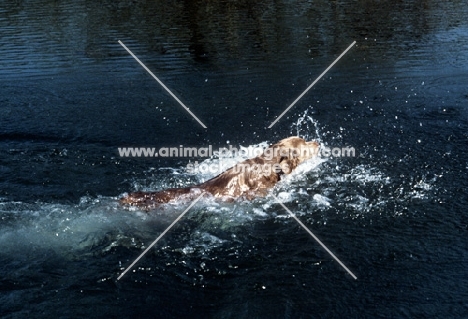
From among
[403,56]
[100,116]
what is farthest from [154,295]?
[403,56]

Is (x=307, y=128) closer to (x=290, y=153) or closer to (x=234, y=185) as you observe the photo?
(x=290, y=153)

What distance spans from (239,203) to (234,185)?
36 centimetres

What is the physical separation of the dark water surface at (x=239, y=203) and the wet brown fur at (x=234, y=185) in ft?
0.74

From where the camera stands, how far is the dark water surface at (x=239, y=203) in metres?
8.29

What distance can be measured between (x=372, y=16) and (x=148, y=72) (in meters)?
11.2

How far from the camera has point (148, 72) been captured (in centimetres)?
1834

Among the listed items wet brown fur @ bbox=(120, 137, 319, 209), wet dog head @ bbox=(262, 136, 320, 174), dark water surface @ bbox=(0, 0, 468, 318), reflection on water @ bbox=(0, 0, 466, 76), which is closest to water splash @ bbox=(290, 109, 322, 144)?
dark water surface @ bbox=(0, 0, 468, 318)

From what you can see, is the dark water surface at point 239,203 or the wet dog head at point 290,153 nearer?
the dark water surface at point 239,203

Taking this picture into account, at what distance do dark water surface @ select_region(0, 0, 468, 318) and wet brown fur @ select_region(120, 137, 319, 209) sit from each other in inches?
8.9

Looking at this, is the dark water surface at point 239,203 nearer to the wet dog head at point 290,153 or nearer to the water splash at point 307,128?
the water splash at point 307,128

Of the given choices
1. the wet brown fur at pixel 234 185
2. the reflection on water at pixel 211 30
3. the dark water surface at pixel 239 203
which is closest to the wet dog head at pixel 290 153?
the wet brown fur at pixel 234 185

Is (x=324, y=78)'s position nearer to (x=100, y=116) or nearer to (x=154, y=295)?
(x=100, y=116)

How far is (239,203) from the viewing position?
10469 mm

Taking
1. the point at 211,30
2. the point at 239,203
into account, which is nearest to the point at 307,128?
the point at 239,203
